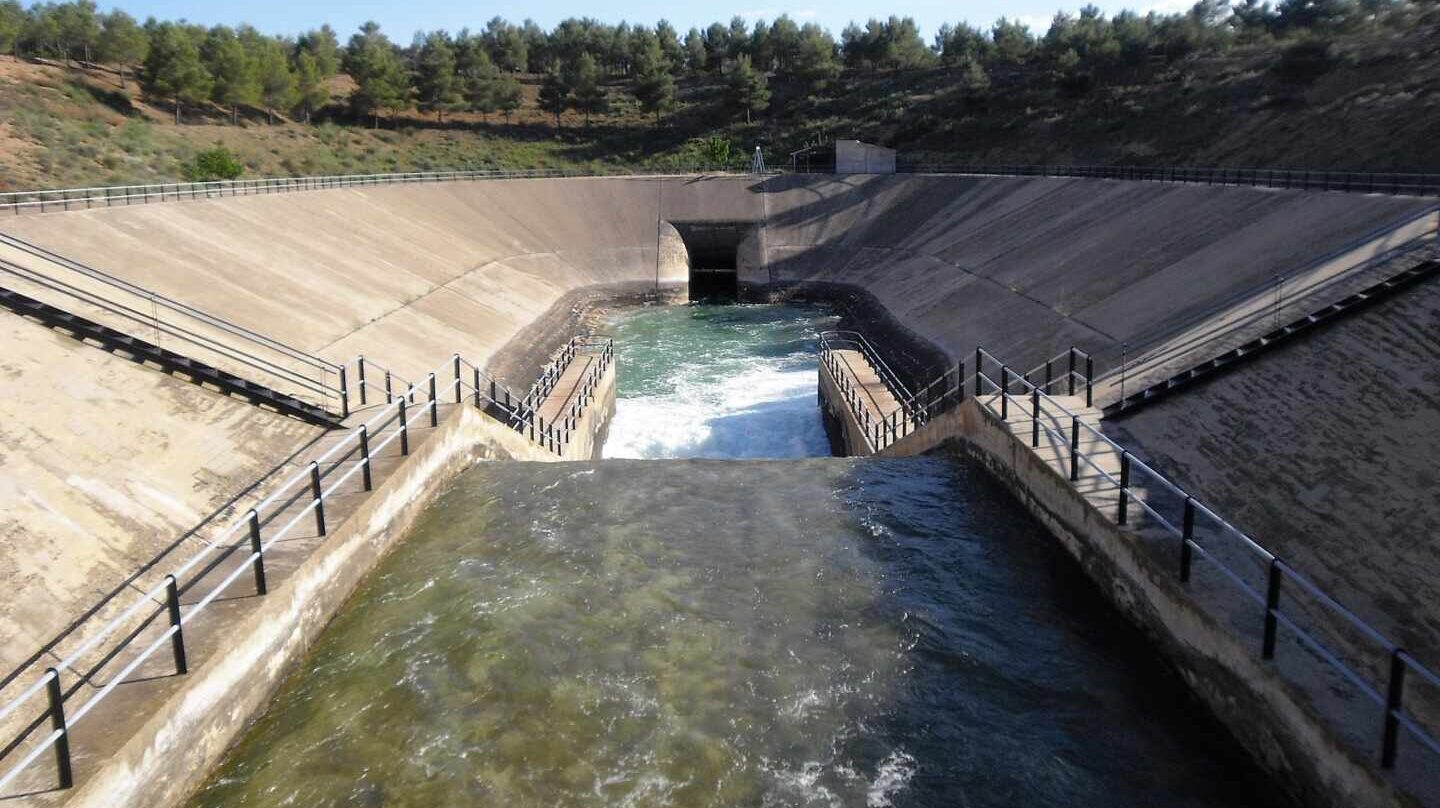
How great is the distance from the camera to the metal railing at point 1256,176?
1131 inches

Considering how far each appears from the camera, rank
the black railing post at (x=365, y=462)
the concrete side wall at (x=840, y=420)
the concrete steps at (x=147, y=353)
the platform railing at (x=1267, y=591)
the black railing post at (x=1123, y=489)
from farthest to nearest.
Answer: the concrete side wall at (x=840, y=420), the concrete steps at (x=147, y=353), the black railing post at (x=365, y=462), the black railing post at (x=1123, y=489), the platform railing at (x=1267, y=591)

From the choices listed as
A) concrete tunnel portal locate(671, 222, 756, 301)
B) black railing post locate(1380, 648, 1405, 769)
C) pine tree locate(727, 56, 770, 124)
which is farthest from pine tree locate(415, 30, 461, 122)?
black railing post locate(1380, 648, 1405, 769)

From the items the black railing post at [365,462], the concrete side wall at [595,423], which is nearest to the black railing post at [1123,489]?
the black railing post at [365,462]

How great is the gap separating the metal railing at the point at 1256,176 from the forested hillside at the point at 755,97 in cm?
680

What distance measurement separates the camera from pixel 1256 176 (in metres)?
42.7

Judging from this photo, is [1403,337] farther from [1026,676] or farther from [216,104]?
[216,104]

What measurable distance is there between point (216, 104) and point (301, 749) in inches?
3630

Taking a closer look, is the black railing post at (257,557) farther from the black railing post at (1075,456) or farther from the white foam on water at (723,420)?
the white foam on water at (723,420)

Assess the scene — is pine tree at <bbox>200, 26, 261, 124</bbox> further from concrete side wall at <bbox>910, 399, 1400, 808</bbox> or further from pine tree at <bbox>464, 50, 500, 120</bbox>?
concrete side wall at <bbox>910, 399, 1400, 808</bbox>

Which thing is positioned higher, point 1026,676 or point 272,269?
point 272,269

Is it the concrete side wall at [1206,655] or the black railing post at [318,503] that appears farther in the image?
the black railing post at [318,503]

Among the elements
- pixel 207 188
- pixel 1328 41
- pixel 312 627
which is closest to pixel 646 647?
pixel 312 627

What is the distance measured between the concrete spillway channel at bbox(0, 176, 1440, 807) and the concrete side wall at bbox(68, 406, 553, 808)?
0.04m

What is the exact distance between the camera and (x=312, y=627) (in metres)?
9.51
